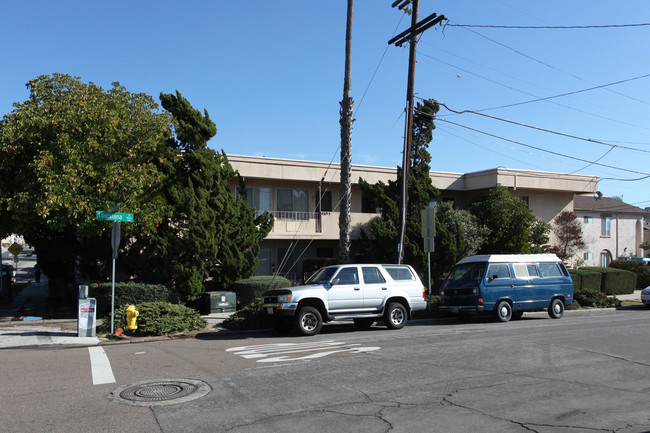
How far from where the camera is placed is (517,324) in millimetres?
15945

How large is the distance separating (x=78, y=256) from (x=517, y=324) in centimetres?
1521

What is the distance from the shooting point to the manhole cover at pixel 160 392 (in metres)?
6.96

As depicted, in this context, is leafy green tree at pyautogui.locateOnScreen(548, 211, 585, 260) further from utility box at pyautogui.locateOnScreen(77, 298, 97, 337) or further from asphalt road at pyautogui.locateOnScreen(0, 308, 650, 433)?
utility box at pyautogui.locateOnScreen(77, 298, 97, 337)

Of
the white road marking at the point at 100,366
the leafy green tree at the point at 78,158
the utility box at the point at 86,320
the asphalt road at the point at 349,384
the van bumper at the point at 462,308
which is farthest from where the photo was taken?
the van bumper at the point at 462,308

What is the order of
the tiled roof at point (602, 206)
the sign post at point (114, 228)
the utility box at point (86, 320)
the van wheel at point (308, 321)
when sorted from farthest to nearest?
the tiled roof at point (602, 206) → the van wheel at point (308, 321) → the sign post at point (114, 228) → the utility box at point (86, 320)

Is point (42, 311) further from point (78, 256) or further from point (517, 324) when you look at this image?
point (517, 324)

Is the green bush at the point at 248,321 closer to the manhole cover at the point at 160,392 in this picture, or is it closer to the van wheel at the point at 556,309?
the manhole cover at the point at 160,392

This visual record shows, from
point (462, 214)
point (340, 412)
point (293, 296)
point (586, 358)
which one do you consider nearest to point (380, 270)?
point (293, 296)

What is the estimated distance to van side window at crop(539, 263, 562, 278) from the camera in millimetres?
17734

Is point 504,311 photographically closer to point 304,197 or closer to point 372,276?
point 372,276

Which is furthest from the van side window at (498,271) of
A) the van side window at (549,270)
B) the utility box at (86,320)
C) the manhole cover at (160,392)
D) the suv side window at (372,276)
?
the utility box at (86,320)

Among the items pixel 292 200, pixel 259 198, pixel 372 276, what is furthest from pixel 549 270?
pixel 259 198

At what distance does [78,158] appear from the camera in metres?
15.5

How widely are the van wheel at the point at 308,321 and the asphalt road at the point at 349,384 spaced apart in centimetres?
54
